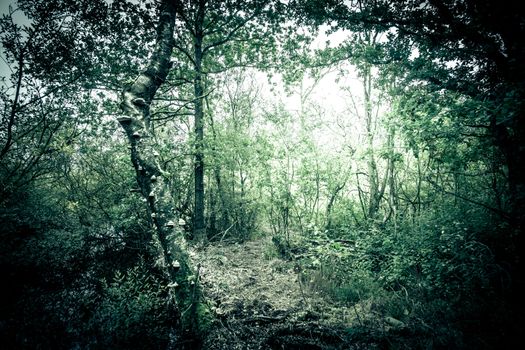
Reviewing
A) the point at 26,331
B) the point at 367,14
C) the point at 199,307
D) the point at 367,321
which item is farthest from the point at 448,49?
the point at 26,331

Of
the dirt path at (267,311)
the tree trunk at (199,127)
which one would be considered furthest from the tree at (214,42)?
the dirt path at (267,311)

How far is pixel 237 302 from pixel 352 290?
2.37m

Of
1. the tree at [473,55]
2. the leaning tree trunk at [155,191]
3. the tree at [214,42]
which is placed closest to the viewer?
the tree at [473,55]

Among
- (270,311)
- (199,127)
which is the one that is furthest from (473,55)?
(199,127)

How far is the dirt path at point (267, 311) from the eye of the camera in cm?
334

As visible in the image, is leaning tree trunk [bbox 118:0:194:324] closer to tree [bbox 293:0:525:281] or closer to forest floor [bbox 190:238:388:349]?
forest floor [bbox 190:238:388:349]

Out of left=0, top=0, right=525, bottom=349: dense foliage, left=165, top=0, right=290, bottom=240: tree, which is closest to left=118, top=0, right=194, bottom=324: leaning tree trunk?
left=0, top=0, right=525, bottom=349: dense foliage

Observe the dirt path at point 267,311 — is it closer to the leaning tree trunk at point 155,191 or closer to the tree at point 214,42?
the leaning tree trunk at point 155,191

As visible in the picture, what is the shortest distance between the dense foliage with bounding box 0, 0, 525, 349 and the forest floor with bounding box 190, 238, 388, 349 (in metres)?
0.24

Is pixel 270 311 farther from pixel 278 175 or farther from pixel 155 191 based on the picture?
pixel 278 175

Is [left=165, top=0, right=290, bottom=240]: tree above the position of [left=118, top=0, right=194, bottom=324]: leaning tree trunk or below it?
above

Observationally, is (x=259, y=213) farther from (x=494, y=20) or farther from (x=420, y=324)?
(x=494, y=20)

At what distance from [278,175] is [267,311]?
4850 millimetres

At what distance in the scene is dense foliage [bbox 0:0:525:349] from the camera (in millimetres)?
3400
